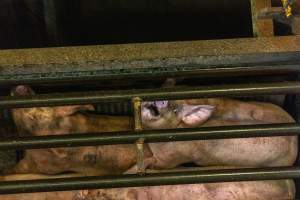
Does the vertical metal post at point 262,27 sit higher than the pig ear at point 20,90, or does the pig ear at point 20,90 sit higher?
the vertical metal post at point 262,27

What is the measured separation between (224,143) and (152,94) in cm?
43

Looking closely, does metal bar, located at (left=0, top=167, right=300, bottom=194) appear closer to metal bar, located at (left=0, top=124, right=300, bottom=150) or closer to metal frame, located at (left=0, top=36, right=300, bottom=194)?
metal frame, located at (left=0, top=36, right=300, bottom=194)

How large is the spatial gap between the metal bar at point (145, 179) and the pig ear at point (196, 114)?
0.82 feet

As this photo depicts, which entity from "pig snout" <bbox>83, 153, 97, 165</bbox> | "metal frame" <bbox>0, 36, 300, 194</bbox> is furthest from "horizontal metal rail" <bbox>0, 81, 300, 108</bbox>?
"pig snout" <bbox>83, 153, 97, 165</bbox>

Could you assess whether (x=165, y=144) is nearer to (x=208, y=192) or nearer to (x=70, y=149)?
(x=208, y=192)

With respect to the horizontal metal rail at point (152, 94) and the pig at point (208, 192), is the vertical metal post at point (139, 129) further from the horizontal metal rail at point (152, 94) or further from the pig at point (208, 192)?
the pig at point (208, 192)

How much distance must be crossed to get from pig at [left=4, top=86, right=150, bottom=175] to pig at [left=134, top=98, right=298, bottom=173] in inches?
4.2

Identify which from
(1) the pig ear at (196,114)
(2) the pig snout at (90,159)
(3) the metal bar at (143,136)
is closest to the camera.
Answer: (3) the metal bar at (143,136)

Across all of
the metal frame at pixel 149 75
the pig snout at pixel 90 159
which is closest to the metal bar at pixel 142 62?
the metal frame at pixel 149 75

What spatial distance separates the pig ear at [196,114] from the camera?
5.16 ft

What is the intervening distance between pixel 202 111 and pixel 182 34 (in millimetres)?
795

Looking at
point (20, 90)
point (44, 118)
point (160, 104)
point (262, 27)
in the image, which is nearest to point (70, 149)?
point (44, 118)

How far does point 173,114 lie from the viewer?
63.2 inches

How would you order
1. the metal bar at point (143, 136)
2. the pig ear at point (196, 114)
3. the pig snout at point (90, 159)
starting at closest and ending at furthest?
the metal bar at point (143, 136)
the pig ear at point (196, 114)
the pig snout at point (90, 159)
